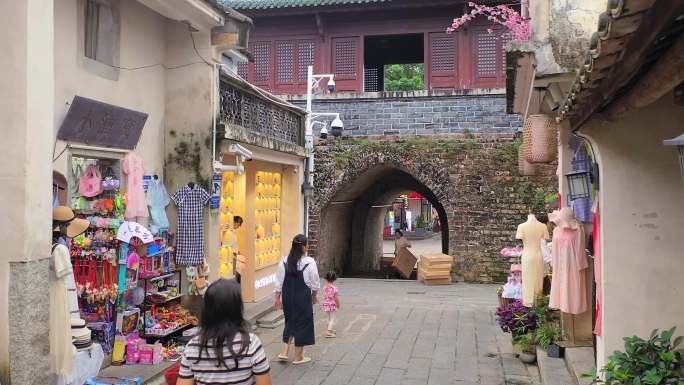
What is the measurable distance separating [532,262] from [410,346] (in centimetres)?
198

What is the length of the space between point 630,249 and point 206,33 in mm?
5853

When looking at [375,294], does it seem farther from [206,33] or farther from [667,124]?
[667,124]

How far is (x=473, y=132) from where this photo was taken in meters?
15.4

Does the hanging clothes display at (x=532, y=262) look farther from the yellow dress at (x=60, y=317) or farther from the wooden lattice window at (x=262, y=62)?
the wooden lattice window at (x=262, y=62)

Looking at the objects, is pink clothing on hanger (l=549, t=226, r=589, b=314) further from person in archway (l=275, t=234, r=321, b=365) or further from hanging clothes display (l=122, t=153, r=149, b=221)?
hanging clothes display (l=122, t=153, r=149, b=221)

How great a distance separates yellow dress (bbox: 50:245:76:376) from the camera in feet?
16.1

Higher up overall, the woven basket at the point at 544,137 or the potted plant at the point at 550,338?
the woven basket at the point at 544,137

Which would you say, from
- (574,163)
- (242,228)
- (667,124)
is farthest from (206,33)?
(667,124)

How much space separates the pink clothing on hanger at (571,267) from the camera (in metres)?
6.05

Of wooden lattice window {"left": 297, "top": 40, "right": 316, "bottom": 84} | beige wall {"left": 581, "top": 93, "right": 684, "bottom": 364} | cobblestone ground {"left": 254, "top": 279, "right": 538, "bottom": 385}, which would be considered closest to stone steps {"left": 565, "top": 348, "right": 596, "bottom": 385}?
cobblestone ground {"left": 254, "top": 279, "right": 538, "bottom": 385}

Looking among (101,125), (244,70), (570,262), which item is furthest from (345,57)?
(570,262)

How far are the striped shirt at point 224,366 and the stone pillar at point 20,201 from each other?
2289 mm

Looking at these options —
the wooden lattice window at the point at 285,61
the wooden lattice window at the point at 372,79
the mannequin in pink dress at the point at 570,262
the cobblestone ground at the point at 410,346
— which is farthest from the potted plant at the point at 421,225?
the mannequin in pink dress at the point at 570,262

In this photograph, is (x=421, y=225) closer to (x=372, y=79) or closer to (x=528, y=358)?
(x=372, y=79)
